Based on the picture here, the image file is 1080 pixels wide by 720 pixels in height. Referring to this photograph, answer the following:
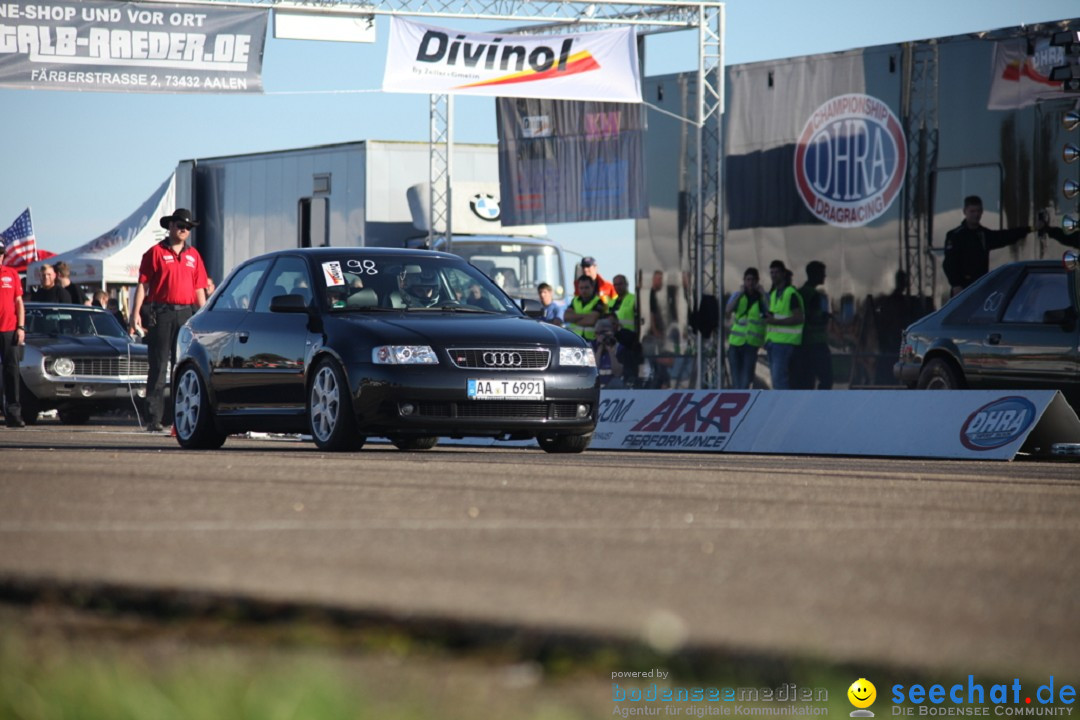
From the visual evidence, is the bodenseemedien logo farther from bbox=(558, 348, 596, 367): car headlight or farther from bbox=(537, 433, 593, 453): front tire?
bbox=(537, 433, 593, 453): front tire

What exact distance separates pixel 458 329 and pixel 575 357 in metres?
0.81

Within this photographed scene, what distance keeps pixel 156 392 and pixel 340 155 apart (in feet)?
34.1

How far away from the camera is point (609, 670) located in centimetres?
339

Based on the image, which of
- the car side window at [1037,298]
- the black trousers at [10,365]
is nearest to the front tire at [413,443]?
the car side window at [1037,298]

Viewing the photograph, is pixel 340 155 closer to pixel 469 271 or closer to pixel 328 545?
pixel 469 271

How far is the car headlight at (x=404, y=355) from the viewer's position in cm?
1158

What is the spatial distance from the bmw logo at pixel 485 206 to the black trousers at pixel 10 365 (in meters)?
8.45

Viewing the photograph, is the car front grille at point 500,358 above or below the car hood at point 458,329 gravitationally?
below

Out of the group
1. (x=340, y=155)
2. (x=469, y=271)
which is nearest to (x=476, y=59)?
(x=340, y=155)

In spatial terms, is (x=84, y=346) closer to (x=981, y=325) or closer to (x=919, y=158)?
(x=919, y=158)

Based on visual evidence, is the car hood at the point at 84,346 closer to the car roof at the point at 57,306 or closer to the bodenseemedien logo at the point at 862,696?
the car roof at the point at 57,306

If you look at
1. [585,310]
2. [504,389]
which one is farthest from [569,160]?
[504,389]

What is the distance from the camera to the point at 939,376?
1532cm

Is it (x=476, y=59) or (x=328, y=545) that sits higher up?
(x=476, y=59)
